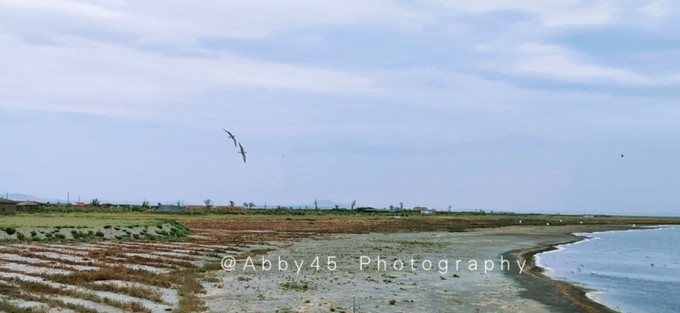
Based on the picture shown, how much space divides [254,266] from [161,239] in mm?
24178

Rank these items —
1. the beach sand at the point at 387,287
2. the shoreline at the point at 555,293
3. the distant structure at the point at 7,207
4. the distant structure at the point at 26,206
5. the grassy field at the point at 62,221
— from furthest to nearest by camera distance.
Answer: the distant structure at the point at 26,206
the distant structure at the point at 7,207
the grassy field at the point at 62,221
the shoreline at the point at 555,293
the beach sand at the point at 387,287

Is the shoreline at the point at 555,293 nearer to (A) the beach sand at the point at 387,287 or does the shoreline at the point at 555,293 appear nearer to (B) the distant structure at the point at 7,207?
(A) the beach sand at the point at 387,287

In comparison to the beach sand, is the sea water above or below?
below

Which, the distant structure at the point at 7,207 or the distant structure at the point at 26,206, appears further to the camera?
the distant structure at the point at 26,206

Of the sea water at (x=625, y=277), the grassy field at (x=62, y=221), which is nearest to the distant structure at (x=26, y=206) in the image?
the grassy field at (x=62, y=221)

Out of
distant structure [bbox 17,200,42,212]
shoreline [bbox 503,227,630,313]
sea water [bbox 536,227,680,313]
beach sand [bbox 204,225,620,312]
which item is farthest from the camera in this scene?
distant structure [bbox 17,200,42,212]

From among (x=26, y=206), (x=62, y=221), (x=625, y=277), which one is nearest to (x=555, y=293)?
(x=625, y=277)

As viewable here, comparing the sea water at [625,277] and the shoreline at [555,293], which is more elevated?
the shoreline at [555,293]

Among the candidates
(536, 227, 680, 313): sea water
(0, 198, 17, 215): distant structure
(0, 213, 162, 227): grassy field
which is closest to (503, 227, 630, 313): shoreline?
(536, 227, 680, 313): sea water

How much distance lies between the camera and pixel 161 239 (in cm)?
5928

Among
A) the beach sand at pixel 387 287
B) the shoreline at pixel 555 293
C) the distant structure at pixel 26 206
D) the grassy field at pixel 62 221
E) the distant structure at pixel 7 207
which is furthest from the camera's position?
the distant structure at pixel 26 206

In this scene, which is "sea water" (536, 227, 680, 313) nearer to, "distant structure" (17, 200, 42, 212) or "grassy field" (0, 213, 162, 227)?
"grassy field" (0, 213, 162, 227)

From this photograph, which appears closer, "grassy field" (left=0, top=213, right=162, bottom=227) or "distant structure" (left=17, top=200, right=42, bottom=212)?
"grassy field" (left=0, top=213, right=162, bottom=227)

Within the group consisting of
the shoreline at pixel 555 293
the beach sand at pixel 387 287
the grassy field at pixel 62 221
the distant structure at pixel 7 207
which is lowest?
the shoreline at pixel 555 293
